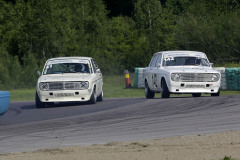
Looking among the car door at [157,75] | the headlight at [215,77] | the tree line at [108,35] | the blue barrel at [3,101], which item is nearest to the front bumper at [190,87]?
the headlight at [215,77]

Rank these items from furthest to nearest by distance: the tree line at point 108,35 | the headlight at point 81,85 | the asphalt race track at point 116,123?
the tree line at point 108,35 < the headlight at point 81,85 < the asphalt race track at point 116,123

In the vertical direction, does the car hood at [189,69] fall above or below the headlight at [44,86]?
above

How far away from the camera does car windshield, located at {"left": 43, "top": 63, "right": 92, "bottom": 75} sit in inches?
768

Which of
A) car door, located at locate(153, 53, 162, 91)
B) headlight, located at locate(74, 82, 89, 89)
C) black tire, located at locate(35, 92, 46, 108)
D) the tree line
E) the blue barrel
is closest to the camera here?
the blue barrel

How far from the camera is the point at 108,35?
5419 centimetres

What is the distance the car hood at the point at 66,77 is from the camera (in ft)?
60.3

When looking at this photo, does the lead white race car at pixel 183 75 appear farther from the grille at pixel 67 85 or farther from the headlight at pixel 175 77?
the grille at pixel 67 85

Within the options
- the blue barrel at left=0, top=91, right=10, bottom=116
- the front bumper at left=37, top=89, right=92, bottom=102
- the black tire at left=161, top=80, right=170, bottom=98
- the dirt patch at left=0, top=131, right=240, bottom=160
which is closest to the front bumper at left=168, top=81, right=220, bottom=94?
the black tire at left=161, top=80, right=170, bottom=98

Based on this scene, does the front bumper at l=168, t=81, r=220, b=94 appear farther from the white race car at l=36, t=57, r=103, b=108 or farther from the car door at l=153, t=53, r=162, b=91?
the white race car at l=36, t=57, r=103, b=108

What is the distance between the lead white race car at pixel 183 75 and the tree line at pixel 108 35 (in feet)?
52.1

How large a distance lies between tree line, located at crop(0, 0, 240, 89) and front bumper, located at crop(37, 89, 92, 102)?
732 inches

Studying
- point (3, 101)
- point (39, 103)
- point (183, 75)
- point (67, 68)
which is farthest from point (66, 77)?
point (3, 101)

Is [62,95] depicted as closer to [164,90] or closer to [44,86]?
[44,86]

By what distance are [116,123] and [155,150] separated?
12.6ft
